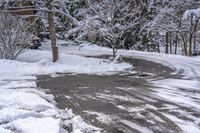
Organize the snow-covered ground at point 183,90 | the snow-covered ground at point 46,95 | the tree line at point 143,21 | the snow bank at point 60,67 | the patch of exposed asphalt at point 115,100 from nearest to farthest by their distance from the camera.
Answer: the snow-covered ground at point 46,95 → the patch of exposed asphalt at point 115,100 → the snow-covered ground at point 183,90 → the snow bank at point 60,67 → the tree line at point 143,21

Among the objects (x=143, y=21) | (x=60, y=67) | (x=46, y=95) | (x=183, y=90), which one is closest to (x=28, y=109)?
(x=46, y=95)

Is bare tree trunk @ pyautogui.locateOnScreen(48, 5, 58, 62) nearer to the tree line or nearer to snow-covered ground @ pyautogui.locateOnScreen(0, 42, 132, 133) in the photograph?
snow-covered ground @ pyautogui.locateOnScreen(0, 42, 132, 133)

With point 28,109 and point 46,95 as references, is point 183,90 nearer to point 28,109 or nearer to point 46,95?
point 46,95

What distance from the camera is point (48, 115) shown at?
795 centimetres

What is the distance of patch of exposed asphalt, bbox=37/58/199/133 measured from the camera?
765 centimetres

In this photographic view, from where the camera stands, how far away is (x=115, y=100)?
32.6ft

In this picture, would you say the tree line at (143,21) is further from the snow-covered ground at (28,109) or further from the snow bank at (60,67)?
the snow-covered ground at (28,109)

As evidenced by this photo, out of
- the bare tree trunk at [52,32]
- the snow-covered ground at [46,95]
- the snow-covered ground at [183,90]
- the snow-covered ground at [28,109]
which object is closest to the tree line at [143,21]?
the snow-covered ground at [46,95]

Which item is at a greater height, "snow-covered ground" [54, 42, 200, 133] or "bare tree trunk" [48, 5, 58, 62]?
"bare tree trunk" [48, 5, 58, 62]

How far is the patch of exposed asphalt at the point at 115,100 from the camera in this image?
765cm

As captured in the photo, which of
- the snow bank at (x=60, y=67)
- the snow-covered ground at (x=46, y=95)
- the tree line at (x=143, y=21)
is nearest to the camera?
the snow-covered ground at (x=46, y=95)

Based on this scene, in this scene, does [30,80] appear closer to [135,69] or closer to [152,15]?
[135,69]

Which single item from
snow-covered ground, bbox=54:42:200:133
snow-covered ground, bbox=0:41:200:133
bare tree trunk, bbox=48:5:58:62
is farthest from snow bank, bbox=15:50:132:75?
Answer: snow-covered ground, bbox=54:42:200:133

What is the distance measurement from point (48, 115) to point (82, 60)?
11531 millimetres
